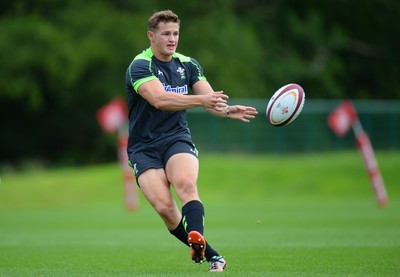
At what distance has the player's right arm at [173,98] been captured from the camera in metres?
8.45

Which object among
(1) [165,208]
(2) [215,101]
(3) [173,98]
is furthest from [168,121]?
(1) [165,208]

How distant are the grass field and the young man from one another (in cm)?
62

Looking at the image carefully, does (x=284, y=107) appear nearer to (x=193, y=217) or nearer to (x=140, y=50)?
(x=193, y=217)

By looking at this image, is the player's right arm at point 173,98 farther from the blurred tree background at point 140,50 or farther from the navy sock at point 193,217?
the blurred tree background at point 140,50

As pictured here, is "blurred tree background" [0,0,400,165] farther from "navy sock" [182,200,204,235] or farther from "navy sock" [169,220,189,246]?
"navy sock" [182,200,204,235]

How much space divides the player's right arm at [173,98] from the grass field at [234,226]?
5.08ft

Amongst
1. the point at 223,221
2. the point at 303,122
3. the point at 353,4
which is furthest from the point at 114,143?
the point at 223,221

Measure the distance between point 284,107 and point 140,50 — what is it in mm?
31787

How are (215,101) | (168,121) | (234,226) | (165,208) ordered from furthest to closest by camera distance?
1. (234,226)
2. (168,121)
3. (165,208)
4. (215,101)

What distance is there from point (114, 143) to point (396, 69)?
57.2 feet

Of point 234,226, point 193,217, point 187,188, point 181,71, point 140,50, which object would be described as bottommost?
point 234,226

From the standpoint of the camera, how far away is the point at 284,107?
900cm

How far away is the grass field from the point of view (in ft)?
31.4

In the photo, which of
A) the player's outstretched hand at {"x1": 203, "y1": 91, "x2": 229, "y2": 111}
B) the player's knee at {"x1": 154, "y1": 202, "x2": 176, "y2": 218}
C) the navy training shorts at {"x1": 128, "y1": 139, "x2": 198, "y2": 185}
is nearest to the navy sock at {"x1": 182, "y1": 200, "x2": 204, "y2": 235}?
the player's knee at {"x1": 154, "y1": 202, "x2": 176, "y2": 218}
